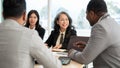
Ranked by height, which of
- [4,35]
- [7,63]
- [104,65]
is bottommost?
[104,65]

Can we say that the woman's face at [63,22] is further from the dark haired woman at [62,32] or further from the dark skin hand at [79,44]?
the dark skin hand at [79,44]

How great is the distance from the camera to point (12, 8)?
4.41 ft

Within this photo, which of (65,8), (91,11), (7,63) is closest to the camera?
(7,63)

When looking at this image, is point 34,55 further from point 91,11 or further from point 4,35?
point 91,11

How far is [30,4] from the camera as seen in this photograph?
507cm

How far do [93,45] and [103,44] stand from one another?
0.09m

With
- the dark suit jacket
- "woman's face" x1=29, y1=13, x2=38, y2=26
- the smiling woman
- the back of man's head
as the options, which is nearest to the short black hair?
the back of man's head

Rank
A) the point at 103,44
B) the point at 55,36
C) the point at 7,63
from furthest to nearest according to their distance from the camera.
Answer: the point at 55,36, the point at 103,44, the point at 7,63

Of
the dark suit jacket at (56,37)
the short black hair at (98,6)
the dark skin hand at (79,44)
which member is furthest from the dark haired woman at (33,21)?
the short black hair at (98,6)

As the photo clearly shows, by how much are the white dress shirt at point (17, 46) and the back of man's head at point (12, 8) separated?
63 millimetres

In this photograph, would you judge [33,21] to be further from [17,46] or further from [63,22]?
[17,46]

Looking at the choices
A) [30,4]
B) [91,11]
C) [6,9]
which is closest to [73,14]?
[30,4]

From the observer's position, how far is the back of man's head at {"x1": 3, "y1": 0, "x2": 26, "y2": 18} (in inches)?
52.7

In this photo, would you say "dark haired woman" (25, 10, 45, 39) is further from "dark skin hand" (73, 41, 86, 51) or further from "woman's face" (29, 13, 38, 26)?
"dark skin hand" (73, 41, 86, 51)
